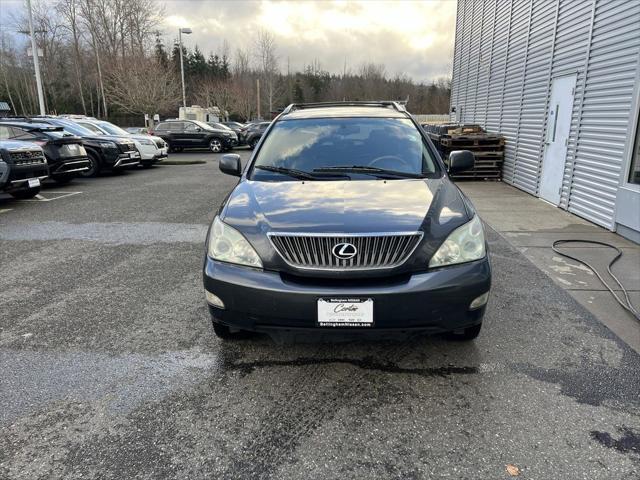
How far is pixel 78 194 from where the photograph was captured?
10.6m

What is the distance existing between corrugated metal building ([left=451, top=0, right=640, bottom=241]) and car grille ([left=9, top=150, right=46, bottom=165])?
10070 millimetres

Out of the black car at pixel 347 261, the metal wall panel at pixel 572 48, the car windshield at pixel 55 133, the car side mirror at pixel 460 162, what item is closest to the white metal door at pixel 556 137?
the metal wall panel at pixel 572 48

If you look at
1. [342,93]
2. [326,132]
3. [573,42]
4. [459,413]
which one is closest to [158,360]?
[459,413]

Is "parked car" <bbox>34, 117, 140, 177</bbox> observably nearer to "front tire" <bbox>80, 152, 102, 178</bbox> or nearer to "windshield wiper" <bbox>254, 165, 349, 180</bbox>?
"front tire" <bbox>80, 152, 102, 178</bbox>

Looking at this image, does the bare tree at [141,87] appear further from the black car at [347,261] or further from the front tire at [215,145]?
the black car at [347,261]

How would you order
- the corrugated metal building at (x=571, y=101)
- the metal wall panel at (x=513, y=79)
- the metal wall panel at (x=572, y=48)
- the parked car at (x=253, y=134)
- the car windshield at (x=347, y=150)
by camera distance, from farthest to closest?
the parked car at (x=253, y=134) → the metal wall panel at (x=513, y=79) → the metal wall panel at (x=572, y=48) → the corrugated metal building at (x=571, y=101) → the car windshield at (x=347, y=150)

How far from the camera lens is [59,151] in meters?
11.1

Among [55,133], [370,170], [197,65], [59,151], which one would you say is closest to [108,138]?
[55,133]

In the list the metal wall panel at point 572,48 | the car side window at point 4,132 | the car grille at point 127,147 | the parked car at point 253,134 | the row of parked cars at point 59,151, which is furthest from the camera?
the parked car at point 253,134

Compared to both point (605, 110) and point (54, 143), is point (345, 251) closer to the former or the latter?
point (605, 110)

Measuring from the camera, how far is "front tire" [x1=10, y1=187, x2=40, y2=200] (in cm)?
929

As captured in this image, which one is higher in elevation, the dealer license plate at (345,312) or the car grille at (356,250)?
the car grille at (356,250)

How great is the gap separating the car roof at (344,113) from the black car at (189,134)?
19.6 metres

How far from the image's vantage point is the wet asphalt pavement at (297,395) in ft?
7.36
